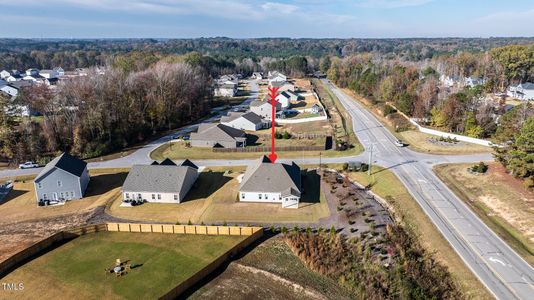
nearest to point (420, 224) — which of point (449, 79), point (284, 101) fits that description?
point (284, 101)

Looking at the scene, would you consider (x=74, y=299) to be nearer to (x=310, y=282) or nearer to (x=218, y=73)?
(x=310, y=282)

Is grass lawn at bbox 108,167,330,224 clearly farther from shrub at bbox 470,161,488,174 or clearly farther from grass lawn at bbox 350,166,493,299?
shrub at bbox 470,161,488,174

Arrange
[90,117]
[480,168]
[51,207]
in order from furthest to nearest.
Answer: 1. [90,117]
2. [480,168]
3. [51,207]

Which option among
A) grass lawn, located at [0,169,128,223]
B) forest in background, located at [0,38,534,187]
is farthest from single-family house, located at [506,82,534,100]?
grass lawn, located at [0,169,128,223]

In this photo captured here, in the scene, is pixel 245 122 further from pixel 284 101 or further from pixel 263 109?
pixel 284 101

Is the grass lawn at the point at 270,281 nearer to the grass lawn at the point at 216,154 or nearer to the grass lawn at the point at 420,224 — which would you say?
the grass lawn at the point at 420,224

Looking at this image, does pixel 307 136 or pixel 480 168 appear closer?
pixel 480 168

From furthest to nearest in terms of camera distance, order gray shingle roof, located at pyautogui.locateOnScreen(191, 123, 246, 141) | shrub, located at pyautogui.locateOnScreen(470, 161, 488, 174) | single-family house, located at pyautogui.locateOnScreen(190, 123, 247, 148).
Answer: gray shingle roof, located at pyautogui.locateOnScreen(191, 123, 246, 141) < single-family house, located at pyautogui.locateOnScreen(190, 123, 247, 148) < shrub, located at pyautogui.locateOnScreen(470, 161, 488, 174)

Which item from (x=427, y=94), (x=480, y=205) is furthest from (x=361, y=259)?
(x=427, y=94)

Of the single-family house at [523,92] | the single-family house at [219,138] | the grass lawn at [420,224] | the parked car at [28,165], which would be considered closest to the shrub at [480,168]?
the grass lawn at [420,224]
